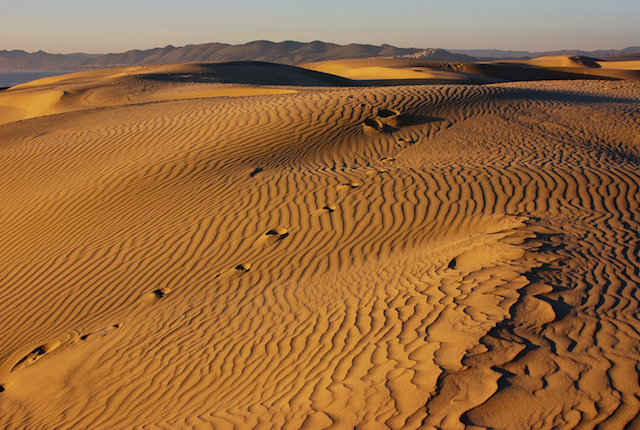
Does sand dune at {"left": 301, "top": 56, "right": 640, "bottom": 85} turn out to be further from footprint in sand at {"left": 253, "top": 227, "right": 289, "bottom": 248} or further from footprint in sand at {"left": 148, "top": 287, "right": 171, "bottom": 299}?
footprint in sand at {"left": 148, "top": 287, "right": 171, "bottom": 299}

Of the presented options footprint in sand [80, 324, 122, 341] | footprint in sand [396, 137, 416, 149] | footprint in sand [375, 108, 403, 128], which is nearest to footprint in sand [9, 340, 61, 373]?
footprint in sand [80, 324, 122, 341]

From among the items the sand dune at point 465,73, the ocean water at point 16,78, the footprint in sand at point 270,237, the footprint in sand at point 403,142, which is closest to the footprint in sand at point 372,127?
the footprint in sand at point 403,142

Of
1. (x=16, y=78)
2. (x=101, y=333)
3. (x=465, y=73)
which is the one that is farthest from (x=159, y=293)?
(x=16, y=78)

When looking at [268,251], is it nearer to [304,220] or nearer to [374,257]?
[304,220]

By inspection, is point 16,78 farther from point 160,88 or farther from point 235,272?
point 235,272

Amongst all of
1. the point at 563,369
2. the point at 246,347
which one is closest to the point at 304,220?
the point at 246,347
